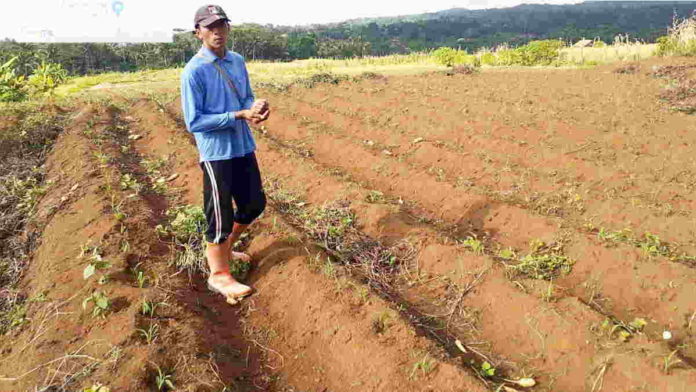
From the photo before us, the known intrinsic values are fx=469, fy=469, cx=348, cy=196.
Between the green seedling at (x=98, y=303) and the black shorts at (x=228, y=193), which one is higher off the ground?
the black shorts at (x=228, y=193)

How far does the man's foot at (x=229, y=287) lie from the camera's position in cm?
372

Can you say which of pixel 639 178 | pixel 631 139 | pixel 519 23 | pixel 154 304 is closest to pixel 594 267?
pixel 639 178

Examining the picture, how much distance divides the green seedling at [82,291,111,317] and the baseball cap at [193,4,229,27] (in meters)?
2.00

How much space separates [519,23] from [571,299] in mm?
123350

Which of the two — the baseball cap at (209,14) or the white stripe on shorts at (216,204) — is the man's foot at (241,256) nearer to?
the white stripe on shorts at (216,204)

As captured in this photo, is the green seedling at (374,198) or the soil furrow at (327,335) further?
the green seedling at (374,198)

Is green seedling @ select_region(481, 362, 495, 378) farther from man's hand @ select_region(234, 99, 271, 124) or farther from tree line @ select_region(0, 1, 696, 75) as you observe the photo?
tree line @ select_region(0, 1, 696, 75)

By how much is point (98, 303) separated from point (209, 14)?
2105mm

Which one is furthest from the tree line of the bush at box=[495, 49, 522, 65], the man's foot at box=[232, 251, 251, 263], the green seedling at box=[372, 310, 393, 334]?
the green seedling at box=[372, 310, 393, 334]

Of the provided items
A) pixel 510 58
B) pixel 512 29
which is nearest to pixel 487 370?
pixel 510 58

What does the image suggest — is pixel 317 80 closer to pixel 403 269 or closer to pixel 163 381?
pixel 403 269

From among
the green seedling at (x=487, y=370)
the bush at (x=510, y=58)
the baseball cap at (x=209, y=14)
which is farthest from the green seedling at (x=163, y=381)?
the bush at (x=510, y=58)

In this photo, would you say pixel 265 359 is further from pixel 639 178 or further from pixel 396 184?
pixel 639 178

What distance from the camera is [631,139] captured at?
738cm
